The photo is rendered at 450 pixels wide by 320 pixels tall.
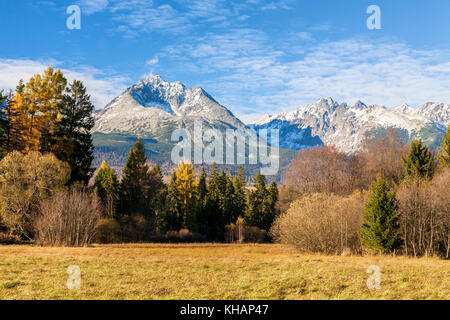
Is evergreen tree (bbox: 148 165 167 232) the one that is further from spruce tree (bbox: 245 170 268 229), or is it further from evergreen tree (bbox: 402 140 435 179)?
evergreen tree (bbox: 402 140 435 179)

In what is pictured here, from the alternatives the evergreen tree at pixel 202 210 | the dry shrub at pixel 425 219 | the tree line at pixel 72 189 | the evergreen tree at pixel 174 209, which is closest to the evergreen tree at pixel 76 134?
the tree line at pixel 72 189

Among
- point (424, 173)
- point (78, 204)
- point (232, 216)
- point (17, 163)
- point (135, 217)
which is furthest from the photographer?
point (232, 216)

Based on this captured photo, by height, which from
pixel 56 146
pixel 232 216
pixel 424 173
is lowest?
pixel 232 216

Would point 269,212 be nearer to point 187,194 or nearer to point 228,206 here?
point 228,206

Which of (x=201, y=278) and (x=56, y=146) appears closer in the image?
(x=201, y=278)

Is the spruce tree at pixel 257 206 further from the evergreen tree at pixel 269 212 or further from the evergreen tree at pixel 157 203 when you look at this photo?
the evergreen tree at pixel 157 203

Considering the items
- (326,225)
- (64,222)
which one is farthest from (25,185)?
(326,225)

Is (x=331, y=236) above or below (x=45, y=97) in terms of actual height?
below

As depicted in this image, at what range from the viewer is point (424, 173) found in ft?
148

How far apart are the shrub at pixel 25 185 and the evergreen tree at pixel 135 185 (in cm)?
1764

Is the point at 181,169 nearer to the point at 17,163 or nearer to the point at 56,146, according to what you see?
the point at 56,146

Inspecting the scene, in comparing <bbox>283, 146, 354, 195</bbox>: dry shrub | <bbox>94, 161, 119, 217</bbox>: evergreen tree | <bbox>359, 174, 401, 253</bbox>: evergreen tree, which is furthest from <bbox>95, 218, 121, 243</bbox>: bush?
<bbox>283, 146, 354, 195</bbox>: dry shrub

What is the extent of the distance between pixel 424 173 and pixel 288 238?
19.8 metres
